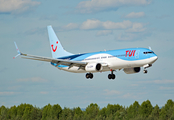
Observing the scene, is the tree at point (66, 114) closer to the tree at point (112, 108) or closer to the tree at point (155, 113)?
the tree at point (112, 108)

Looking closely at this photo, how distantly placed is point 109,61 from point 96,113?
94323 millimetres

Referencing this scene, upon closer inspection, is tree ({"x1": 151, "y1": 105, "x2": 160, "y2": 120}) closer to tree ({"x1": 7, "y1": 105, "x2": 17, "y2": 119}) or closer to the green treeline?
the green treeline

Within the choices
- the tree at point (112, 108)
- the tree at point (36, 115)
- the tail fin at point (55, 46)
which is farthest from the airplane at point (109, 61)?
the tree at point (36, 115)

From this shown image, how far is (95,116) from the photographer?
16262 cm

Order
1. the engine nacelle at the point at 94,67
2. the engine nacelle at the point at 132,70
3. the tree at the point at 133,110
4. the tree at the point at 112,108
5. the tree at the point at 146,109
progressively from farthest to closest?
1. the tree at the point at 112,108
2. the tree at the point at 133,110
3. the tree at the point at 146,109
4. the engine nacelle at the point at 132,70
5. the engine nacelle at the point at 94,67

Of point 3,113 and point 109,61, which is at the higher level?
point 3,113

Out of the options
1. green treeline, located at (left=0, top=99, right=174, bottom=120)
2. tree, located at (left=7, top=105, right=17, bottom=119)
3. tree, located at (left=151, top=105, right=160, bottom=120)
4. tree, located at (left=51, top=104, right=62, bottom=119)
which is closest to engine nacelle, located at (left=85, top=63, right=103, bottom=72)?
green treeline, located at (left=0, top=99, right=174, bottom=120)

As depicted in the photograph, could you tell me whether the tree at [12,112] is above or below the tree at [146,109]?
above

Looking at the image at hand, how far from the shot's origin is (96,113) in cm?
16538

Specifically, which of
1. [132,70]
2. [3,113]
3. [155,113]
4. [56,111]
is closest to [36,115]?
[56,111]

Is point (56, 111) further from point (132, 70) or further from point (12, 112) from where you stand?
point (132, 70)

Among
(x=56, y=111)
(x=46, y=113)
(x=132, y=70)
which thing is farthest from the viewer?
(x=46, y=113)

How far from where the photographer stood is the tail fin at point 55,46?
3622 inches

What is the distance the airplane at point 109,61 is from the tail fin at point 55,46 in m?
5.93
